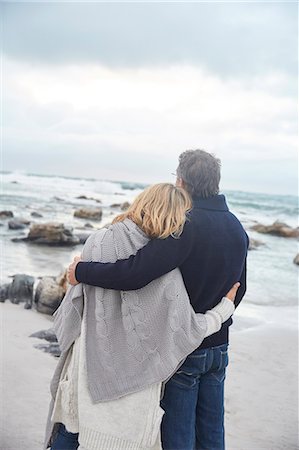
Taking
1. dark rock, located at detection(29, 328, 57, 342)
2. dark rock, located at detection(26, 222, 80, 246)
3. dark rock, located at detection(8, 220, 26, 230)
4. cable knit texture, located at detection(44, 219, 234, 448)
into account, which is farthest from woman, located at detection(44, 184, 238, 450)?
dark rock, located at detection(8, 220, 26, 230)

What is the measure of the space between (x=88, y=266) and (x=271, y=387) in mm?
3516

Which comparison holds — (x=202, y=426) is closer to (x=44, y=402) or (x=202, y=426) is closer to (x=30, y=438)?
(x=30, y=438)

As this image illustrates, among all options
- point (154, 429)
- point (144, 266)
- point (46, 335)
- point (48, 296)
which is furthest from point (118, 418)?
point (48, 296)

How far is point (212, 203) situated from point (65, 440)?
1.48m

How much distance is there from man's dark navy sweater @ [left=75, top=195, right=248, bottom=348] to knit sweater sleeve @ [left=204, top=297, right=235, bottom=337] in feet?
0.10

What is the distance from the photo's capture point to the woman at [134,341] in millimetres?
2520

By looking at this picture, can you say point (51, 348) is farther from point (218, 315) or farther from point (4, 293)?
point (218, 315)

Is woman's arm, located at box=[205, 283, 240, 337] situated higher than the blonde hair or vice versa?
the blonde hair

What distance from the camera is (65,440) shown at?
2766 mm

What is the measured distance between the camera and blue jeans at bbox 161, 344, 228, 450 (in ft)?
8.72

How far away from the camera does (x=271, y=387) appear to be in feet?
17.5

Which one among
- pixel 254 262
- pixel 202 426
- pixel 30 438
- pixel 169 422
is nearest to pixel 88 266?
pixel 169 422

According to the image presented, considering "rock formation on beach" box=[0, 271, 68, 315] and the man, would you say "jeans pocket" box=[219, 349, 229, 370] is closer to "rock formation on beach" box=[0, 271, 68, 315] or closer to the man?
the man

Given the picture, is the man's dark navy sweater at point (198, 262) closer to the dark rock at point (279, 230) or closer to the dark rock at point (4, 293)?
the dark rock at point (4, 293)
